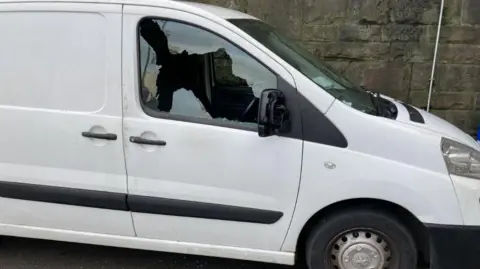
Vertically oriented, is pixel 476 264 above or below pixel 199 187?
below

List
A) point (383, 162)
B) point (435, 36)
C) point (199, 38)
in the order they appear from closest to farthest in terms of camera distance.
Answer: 1. point (383, 162)
2. point (199, 38)
3. point (435, 36)

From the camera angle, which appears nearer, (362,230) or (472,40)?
→ (362,230)

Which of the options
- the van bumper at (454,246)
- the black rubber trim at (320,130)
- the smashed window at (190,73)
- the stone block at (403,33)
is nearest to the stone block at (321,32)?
the stone block at (403,33)

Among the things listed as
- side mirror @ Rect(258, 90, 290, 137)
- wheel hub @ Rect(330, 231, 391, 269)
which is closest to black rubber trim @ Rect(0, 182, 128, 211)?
side mirror @ Rect(258, 90, 290, 137)

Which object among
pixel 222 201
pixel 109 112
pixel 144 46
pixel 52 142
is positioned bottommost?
pixel 222 201

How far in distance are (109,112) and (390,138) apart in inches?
69.0

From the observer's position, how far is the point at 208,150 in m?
3.07

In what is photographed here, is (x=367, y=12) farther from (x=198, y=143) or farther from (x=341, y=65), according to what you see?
(x=198, y=143)

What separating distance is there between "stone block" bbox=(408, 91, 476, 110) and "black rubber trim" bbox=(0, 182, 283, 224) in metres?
3.97

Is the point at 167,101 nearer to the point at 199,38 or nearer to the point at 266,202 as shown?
the point at 199,38

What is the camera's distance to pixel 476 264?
3.08m

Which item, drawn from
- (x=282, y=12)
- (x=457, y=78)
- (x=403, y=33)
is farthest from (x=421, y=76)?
(x=282, y=12)

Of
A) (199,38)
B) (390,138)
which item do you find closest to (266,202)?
(390,138)

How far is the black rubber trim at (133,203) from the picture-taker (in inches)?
123
